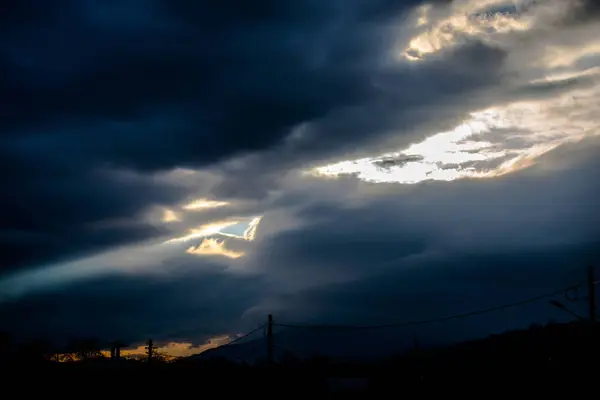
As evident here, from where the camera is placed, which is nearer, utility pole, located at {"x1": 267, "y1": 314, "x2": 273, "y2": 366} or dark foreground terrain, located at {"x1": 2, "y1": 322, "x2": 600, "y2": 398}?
dark foreground terrain, located at {"x1": 2, "y1": 322, "x2": 600, "y2": 398}

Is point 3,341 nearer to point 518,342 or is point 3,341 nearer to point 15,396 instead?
point 15,396

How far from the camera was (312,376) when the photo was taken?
4969 centimetres

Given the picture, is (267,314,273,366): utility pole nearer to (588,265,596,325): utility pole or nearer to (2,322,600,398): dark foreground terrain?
(2,322,600,398): dark foreground terrain

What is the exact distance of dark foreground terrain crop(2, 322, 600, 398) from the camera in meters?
42.2

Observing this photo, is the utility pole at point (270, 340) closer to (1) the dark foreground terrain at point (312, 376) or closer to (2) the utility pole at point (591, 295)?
(1) the dark foreground terrain at point (312, 376)

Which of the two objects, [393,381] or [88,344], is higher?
[88,344]

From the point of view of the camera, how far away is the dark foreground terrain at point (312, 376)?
138 ft

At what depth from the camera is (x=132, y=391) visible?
43125mm

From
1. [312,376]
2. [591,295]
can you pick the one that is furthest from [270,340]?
[591,295]

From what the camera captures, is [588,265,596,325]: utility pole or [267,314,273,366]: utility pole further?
[267,314,273,366]: utility pole

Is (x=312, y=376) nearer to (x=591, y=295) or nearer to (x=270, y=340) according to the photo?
(x=270, y=340)

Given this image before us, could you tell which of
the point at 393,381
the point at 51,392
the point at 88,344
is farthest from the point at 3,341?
the point at 393,381

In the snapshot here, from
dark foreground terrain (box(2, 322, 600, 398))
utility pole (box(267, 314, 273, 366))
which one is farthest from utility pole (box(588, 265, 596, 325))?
utility pole (box(267, 314, 273, 366))

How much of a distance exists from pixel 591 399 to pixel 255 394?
74.0 ft
